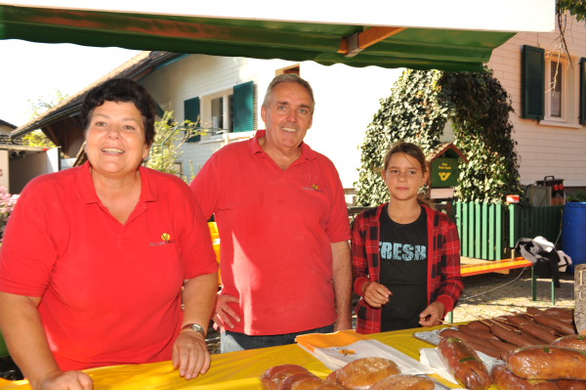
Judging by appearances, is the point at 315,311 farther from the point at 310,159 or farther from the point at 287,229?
the point at 310,159

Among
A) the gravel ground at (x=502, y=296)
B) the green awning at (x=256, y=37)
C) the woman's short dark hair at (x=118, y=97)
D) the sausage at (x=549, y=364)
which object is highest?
the green awning at (x=256, y=37)

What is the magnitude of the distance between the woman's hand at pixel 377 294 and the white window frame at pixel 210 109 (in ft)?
38.1

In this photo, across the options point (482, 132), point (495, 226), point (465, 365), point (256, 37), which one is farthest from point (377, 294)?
point (482, 132)

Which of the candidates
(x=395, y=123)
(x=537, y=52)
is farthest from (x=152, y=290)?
(x=537, y=52)

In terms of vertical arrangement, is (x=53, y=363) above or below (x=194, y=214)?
below

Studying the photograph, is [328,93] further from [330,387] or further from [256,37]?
[330,387]

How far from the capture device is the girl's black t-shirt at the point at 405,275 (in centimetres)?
277

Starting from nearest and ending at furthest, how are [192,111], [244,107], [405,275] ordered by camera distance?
[405,275] < [244,107] < [192,111]

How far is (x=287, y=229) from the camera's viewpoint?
8.54 ft

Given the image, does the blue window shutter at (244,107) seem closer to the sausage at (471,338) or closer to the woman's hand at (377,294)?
the woman's hand at (377,294)

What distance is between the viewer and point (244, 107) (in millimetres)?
13148

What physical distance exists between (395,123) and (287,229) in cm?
762

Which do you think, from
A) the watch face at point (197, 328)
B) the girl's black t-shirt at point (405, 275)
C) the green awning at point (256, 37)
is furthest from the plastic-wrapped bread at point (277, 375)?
the green awning at point (256, 37)

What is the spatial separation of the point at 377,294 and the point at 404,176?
86 centimetres
